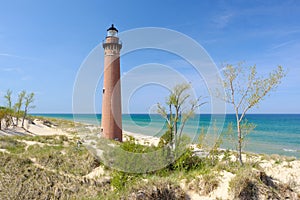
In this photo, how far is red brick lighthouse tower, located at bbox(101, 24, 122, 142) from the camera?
15.4m

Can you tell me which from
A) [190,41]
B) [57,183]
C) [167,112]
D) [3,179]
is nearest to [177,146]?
[167,112]

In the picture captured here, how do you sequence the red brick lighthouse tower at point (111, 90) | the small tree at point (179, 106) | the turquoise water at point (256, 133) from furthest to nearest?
1. the red brick lighthouse tower at point (111, 90)
2. the turquoise water at point (256, 133)
3. the small tree at point (179, 106)

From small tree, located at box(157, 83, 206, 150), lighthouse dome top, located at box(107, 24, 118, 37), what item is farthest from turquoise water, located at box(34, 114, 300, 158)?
lighthouse dome top, located at box(107, 24, 118, 37)

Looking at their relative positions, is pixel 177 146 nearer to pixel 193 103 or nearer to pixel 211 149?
pixel 211 149

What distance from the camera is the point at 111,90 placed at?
1530 cm

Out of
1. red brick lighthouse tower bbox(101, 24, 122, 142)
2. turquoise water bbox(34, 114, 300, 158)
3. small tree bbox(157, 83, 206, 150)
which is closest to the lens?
small tree bbox(157, 83, 206, 150)

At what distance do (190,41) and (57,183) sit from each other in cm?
823

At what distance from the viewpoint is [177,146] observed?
327 inches

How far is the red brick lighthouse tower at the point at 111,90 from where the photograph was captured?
15.4m

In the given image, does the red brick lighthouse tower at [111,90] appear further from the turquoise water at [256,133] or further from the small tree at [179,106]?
the small tree at [179,106]

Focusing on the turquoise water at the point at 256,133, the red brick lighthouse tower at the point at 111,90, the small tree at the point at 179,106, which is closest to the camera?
the small tree at the point at 179,106

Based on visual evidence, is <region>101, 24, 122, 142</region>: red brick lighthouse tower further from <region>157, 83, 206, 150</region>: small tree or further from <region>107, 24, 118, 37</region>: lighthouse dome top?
<region>157, 83, 206, 150</region>: small tree

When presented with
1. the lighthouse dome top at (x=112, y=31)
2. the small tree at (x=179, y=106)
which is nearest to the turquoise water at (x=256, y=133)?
the small tree at (x=179, y=106)

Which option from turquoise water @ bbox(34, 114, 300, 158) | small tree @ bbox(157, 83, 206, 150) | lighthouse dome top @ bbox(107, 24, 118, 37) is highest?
lighthouse dome top @ bbox(107, 24, 118, 37)
